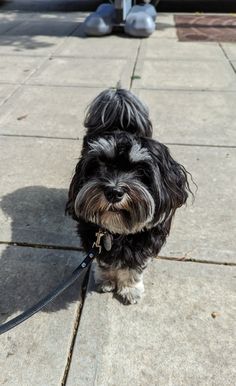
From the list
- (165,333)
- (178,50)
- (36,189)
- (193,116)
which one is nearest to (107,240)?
(165,333)

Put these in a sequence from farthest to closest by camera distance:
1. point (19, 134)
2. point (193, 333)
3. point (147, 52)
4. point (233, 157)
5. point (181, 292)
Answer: point (147, 52) < point (19, 134) < point (233, 157) < point (181, 292) < point (193, 333)

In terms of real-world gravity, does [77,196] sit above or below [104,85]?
above

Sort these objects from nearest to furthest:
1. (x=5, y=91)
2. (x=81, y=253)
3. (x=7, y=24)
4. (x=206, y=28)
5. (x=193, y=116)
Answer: (x=81, y=253) < (x=193, y=116) < (x=5, y=91) < (x=206, y=28) < (x=7, y=24)

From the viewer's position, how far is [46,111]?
5.88 m

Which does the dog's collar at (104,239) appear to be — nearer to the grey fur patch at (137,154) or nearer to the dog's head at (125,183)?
the dog's head at (125,183)

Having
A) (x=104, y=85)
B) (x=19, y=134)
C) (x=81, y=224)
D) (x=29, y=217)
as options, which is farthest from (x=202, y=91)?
(x=81, y=224)

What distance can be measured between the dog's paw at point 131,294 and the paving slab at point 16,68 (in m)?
4.88

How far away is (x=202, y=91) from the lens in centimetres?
655

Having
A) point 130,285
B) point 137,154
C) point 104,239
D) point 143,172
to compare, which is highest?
point 137,154

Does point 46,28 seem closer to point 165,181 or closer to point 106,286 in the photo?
point 106,286

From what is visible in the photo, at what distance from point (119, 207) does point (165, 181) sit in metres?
0.33

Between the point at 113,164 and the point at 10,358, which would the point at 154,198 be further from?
the point at 10,358

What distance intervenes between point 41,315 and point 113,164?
1.29m

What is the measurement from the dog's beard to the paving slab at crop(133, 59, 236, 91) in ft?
15.3
